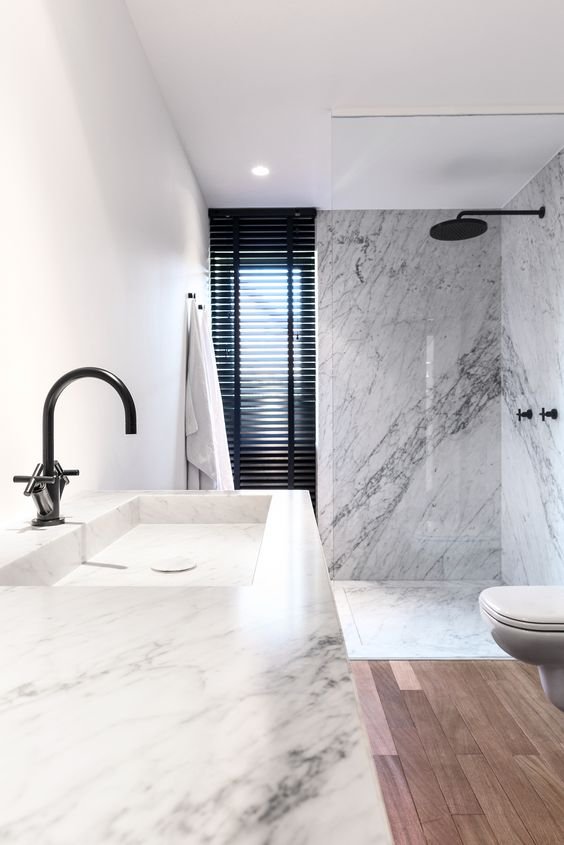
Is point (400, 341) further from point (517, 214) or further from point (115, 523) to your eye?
point (115, 523)

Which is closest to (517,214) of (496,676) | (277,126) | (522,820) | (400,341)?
A: (400,341)

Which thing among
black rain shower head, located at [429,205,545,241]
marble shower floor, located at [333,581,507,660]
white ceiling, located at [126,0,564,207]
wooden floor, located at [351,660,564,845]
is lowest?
wooden floor, located at [351,660,564,845]

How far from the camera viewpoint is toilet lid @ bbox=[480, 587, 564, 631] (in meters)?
1.80

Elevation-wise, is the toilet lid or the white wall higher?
the white wall

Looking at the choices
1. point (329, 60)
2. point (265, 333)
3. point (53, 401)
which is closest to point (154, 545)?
point (53, 401)

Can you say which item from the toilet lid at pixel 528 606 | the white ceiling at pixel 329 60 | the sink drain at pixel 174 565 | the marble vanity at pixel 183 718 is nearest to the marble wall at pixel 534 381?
the white ceiling at pixel 329 60

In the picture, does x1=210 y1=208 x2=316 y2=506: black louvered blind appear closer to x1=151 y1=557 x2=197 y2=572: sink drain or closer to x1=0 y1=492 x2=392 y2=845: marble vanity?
x1=151 y1=557 x2=197 y2=572: sink drain

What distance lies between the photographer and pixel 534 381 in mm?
2707

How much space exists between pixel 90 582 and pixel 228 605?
0.44 m

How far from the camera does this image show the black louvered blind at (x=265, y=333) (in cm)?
352

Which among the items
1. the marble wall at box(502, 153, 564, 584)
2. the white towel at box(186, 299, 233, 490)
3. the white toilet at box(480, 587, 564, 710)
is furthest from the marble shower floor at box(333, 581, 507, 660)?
the white towel at box(186, 299, 233, 490)

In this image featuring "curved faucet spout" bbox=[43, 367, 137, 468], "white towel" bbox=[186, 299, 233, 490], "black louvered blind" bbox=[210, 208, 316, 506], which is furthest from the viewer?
"black louvered blind" bbox=[210, 208, 316, 506]

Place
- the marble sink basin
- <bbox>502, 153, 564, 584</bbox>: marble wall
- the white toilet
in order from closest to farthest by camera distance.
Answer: the marble sink basin
the white toilet
<bbox>502, 153, 564, 584</bbox>: marble wall

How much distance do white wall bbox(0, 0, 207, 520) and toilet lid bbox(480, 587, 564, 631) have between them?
1189 millimetres
